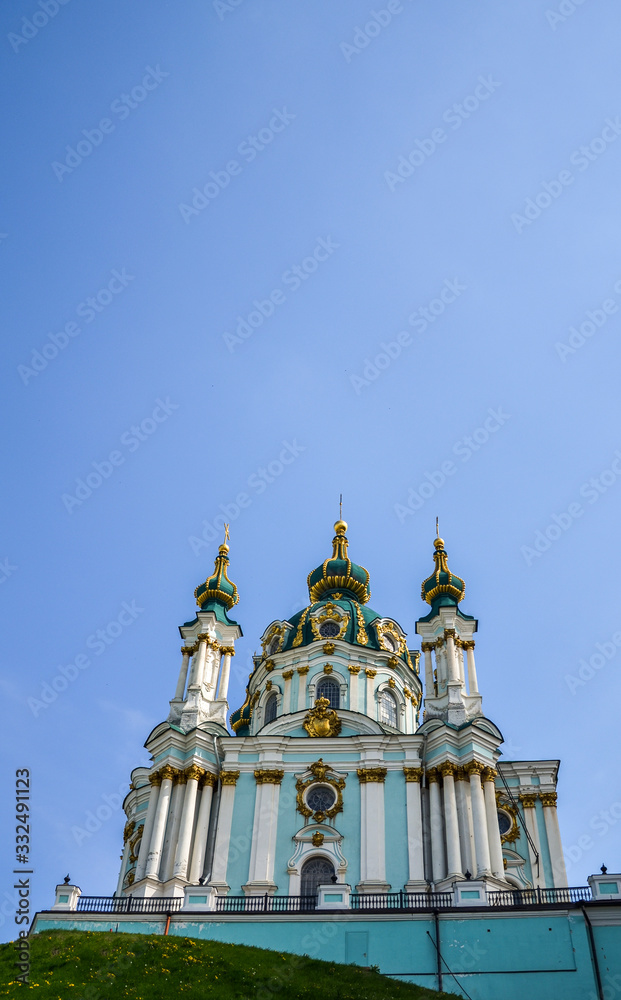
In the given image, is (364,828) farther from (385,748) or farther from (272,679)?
(272,679)

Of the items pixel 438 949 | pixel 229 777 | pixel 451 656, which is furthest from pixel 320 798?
pixel 438 949

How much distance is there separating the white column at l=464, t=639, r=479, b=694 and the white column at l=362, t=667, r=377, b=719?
11.3 feet

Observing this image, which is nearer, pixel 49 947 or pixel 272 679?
pixel 49 947

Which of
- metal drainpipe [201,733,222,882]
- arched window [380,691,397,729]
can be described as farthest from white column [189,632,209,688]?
arched window [380,691,397,729]

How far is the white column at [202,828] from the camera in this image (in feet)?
93.1

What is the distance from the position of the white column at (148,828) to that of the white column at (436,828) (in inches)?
336

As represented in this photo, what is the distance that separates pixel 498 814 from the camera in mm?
31344

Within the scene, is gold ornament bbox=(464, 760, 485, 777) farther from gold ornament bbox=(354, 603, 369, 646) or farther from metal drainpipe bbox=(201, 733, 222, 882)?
metal drainpipe bbox=(201, 733, 222, 882)

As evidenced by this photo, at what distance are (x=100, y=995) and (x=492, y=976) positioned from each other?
28.2 ft

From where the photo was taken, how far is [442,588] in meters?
36.4

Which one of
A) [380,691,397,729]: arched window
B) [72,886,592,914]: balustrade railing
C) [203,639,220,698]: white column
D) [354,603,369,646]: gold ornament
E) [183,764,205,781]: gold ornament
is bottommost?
[72,886,592,914]: balustrade railing

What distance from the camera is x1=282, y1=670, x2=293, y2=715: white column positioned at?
34.2m

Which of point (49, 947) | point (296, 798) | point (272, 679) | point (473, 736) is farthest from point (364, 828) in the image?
point (49, 947)

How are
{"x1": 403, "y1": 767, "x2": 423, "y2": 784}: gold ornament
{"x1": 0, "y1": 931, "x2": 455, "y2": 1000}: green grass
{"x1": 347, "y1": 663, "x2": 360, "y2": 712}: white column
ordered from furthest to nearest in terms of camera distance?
{"x1": 347, "y1": 663, "x2": 360, "y2": 712}: white column
{"x1": 403, "y1": 767, "x2": 423, "y2": 784}: gold ornament
{"x1": 0, "y1": 931, "x2": 455, "y2": 1000}: green grass
